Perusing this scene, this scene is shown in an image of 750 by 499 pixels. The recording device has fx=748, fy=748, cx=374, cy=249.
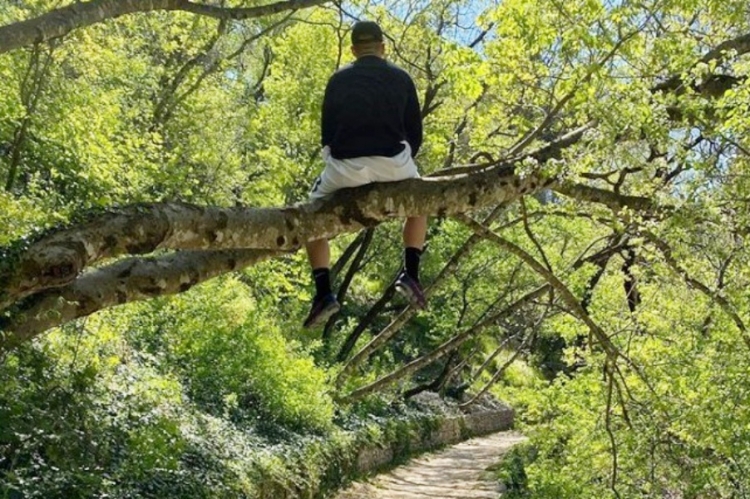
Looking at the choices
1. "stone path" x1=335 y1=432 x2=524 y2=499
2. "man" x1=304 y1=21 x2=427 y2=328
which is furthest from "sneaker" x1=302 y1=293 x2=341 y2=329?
"stone path" x1=335 y1=432 x2=524 y2=499

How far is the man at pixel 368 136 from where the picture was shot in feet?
15.1

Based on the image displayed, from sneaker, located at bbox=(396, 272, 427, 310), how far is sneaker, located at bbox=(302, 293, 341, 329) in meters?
0.45

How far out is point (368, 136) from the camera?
477 cm

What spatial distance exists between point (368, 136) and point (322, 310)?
1.21 metres

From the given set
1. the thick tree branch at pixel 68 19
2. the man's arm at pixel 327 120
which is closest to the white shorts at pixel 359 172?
the man's arm at pixel 327 120

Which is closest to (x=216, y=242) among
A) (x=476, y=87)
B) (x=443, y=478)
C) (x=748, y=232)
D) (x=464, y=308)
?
(x=748, y=232)

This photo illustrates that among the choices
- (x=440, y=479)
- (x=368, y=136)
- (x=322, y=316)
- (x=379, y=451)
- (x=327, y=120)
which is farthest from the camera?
(x=440, y=479)

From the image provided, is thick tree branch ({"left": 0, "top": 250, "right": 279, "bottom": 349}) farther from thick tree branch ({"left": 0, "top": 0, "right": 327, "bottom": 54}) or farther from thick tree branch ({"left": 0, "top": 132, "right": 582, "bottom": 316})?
thick tree branch ({"left": 0, "top": 0, "right": 327, "bottom": 54})

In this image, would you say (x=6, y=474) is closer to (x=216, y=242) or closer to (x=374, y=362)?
(x=216, y=242)

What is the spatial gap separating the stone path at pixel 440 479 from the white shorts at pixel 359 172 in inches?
367

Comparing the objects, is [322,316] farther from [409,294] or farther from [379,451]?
[379,451]

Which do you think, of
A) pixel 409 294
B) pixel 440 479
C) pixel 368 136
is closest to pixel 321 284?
pixel 409 294

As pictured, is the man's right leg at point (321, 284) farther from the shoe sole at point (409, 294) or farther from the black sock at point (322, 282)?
the shoe sole at point (409, 294)

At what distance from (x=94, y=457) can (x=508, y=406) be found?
86.7 ft
